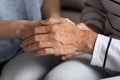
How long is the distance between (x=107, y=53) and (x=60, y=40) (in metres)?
0.15

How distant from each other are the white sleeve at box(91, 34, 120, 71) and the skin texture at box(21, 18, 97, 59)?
2cm

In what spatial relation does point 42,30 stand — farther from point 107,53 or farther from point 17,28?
point 107,53

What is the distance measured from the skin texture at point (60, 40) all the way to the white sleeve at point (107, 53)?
24 millimetres

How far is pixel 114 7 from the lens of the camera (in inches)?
40.5

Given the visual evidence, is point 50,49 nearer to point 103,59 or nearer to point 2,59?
point 103,59

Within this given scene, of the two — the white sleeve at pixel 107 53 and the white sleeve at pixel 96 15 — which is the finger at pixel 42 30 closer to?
the white sleeve at pixel 107 53

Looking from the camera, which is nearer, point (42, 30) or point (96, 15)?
point (42, 30)

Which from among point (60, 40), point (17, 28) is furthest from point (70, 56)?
point (17, 28)

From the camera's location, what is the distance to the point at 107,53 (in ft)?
2.99

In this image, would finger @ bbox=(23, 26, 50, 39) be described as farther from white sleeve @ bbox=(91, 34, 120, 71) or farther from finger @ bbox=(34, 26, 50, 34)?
white sleeve @ bbox=(91, 34, 120, 71)

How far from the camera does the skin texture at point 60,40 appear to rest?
0.92m

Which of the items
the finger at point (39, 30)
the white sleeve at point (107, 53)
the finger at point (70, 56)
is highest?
the finger at point (39, 30)

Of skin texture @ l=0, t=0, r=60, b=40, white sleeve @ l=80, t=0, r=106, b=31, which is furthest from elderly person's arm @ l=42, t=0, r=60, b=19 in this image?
skin texture @ l=0, t=0, r=60, b=40

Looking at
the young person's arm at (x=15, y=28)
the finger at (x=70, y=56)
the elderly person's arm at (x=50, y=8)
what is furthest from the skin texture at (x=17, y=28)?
the elderly person's arm at (x=50, y=8)
